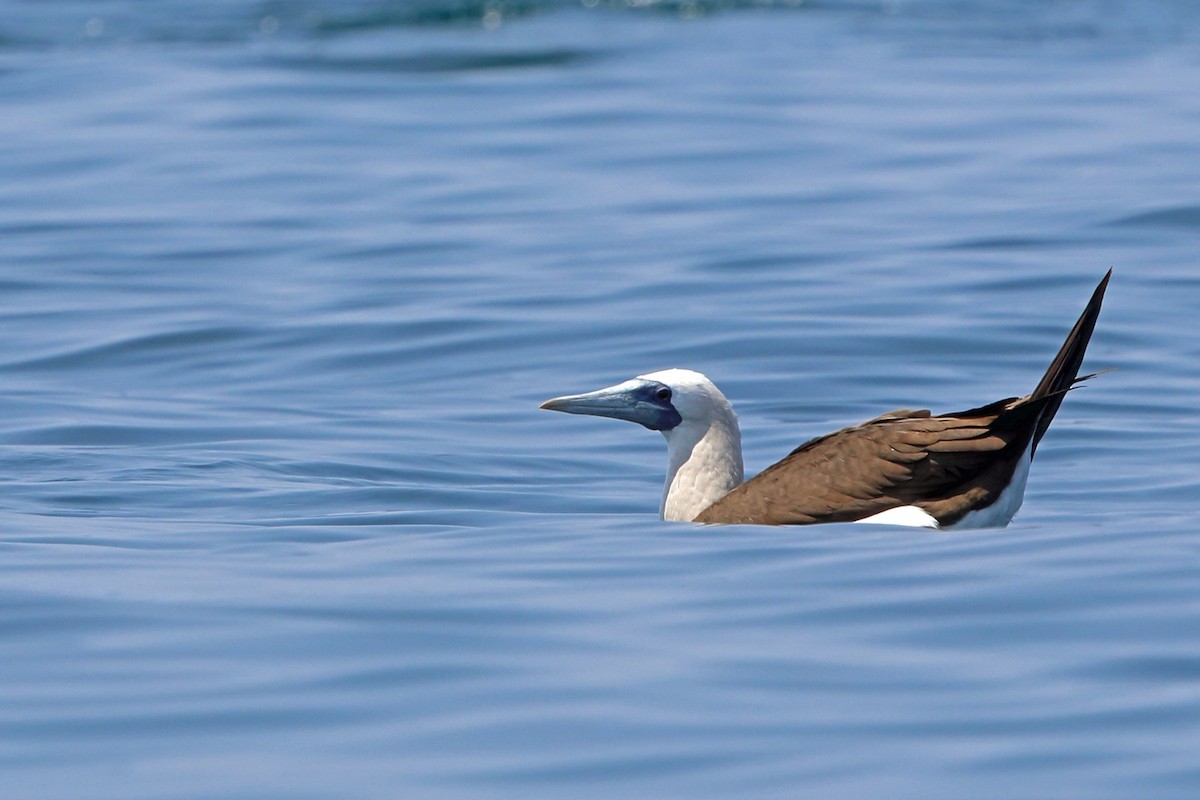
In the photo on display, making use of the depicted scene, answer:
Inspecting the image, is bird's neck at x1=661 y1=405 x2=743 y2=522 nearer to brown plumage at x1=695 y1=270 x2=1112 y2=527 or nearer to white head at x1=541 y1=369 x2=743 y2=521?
white head at x1=541 y1=369 x2=743 y2=521

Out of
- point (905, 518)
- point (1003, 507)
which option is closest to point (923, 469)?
point (905, 518)

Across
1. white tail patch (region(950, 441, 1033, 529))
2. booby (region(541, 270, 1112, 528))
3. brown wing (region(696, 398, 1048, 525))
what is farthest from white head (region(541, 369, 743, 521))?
white tail patch (region(950, 441, 1033, 529))

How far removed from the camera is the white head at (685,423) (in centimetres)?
884

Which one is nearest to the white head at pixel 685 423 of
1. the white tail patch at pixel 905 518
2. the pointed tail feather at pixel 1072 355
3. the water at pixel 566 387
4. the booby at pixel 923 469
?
the water at pixel 566 387

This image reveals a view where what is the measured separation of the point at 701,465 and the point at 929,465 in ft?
3.98

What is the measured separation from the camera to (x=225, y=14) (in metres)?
32.7

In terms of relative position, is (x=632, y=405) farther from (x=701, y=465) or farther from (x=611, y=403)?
(x=701, y=465)

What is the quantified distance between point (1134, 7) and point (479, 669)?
28.9 meters

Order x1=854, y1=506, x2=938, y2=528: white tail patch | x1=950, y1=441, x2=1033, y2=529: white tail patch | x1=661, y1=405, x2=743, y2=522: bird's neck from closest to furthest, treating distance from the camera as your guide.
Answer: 1. x1=854, y1=506, x2=938, y2=528: white tail patch
2. x1=950, y1=441, x2=1033, y2=529: white tail patch
3. x1=661, y1=405, x2=743, y2=522: bird's neck

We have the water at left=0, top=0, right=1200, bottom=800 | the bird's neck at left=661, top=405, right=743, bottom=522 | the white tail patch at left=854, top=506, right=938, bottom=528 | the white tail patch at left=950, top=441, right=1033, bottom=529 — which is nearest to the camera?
the water at left=0, top=0, right=1200, bottom=800

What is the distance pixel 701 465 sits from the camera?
8.87m

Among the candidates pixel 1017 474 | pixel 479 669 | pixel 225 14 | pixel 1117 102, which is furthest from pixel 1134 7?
pixel 479 669

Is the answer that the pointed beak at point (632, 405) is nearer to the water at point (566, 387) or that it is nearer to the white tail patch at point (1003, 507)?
the water at point (566, 387)

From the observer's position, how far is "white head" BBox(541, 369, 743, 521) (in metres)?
8.84
